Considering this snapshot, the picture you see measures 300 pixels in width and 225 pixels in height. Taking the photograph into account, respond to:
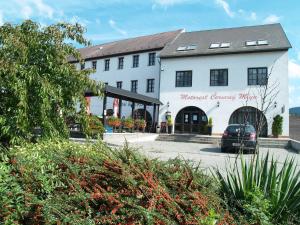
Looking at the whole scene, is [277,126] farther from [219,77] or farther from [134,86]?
[134,86]

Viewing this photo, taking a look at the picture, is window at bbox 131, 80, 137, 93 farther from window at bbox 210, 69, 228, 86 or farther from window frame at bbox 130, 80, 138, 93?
window at bbox 210, 69, 228, 86

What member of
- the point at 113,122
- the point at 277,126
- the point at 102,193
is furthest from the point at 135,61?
the point at 102,193

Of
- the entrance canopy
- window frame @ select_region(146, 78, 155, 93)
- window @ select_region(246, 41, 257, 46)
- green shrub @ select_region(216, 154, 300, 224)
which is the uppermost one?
window @ select_region(246, 41, 257, 46)

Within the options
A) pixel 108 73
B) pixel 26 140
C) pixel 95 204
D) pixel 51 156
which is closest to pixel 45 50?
pixel 26 140

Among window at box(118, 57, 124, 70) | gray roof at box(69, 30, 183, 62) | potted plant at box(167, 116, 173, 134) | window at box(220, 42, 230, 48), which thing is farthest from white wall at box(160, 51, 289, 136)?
window at box(118, 57, 124, 70)

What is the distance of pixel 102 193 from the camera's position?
7.98 ft

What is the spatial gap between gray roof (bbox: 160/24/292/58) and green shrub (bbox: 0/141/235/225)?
82.4 ft

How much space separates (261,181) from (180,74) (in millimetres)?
25932

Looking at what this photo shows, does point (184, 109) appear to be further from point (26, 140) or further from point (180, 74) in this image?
point (26, 140)

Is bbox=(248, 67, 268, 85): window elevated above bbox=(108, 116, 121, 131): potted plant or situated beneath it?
elevated above

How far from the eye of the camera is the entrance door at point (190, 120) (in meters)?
28.5

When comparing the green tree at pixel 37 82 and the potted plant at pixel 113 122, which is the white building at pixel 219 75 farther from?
the green tree at pixel 37 82

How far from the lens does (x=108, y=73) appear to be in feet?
118

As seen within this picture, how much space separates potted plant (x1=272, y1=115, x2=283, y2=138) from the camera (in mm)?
24500
